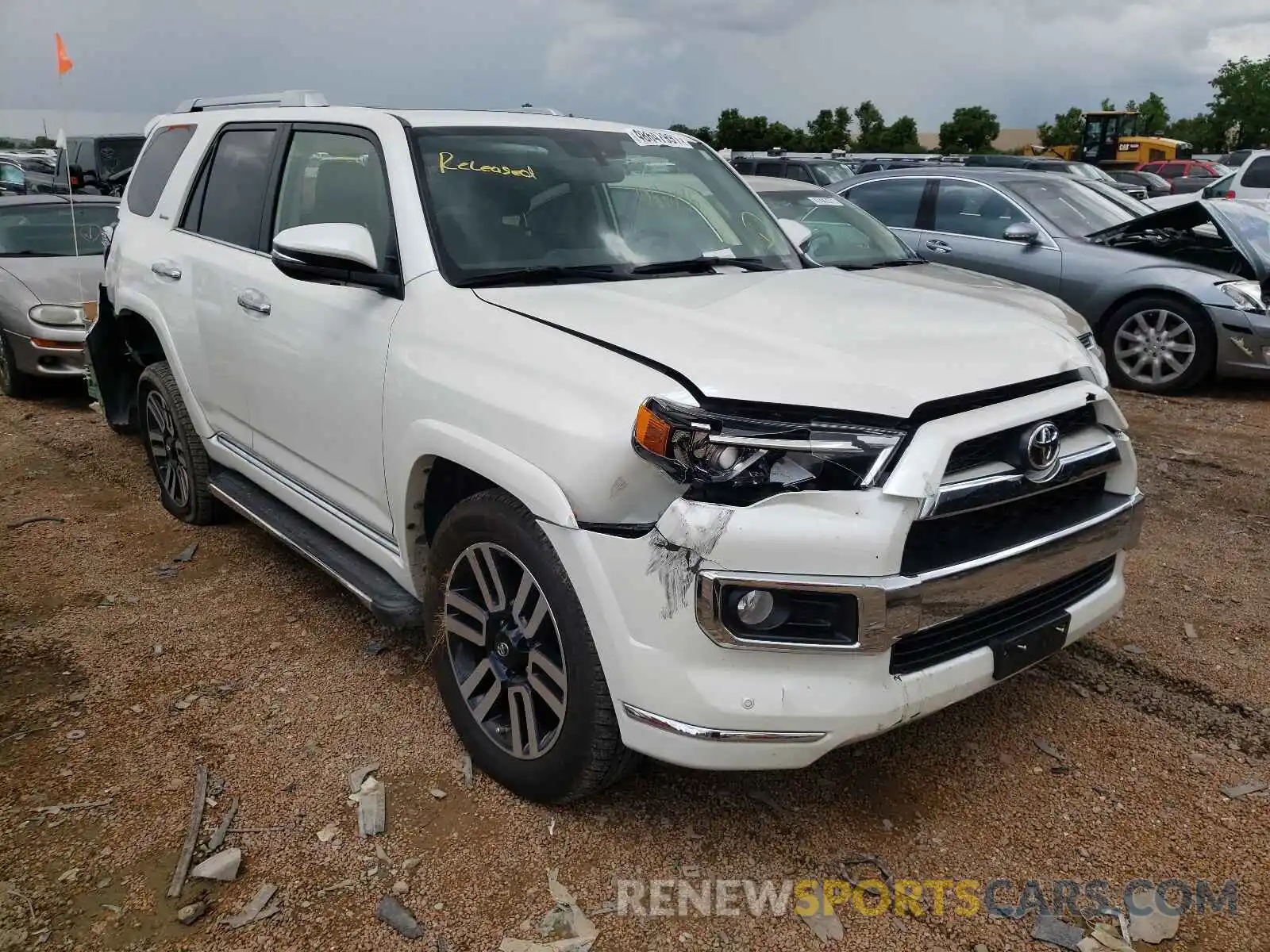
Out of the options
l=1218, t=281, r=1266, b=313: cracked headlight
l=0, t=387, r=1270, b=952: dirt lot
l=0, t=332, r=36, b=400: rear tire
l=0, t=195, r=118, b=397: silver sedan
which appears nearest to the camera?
l=0, t=387, r=1270, b=952: dirt lot

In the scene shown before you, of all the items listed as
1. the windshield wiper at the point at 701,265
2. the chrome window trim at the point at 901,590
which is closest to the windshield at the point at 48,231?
the windshield wiper at the point at 701,265

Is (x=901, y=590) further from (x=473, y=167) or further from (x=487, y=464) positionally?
(x=473, y=167)

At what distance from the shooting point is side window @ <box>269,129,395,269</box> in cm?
331

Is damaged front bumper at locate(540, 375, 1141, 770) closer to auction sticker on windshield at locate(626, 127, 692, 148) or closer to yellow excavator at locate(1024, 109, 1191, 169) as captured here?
auction sticker on windshield at locate(626, 127, 692, 148)

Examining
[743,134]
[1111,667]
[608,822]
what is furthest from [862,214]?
[743,134]

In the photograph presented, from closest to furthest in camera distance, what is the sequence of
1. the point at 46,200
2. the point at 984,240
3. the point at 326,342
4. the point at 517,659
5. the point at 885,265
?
the point at 517,659 → the point at 326,342 → the point at 885,265 → the point at 984,240 → the point at 46,200

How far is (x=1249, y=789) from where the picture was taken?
2.87 m

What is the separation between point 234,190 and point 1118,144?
155ft

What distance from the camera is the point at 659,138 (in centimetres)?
410

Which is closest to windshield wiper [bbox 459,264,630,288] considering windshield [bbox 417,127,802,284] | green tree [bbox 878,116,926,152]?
windshield [bbox 417,127,802,284]

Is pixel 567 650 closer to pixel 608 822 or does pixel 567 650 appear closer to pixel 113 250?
pixel 608 822

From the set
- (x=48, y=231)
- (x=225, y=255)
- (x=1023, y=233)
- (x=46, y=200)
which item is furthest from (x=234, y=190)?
(x=1023, y=233)

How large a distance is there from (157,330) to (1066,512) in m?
3.96

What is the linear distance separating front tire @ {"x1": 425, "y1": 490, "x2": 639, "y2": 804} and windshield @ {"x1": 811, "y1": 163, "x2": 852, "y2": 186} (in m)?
15.0
